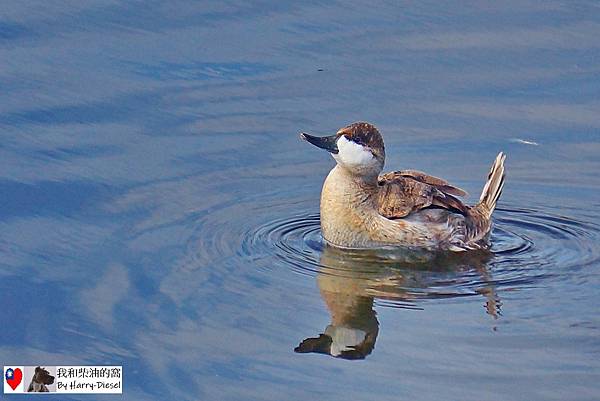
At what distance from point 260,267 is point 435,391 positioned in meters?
2.31

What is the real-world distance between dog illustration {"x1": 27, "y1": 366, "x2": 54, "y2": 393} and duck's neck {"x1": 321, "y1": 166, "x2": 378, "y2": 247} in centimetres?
318

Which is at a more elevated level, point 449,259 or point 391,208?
point 391,208

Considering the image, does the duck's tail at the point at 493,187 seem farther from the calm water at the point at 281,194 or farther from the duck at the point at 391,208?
the calm water at the point at 281,194

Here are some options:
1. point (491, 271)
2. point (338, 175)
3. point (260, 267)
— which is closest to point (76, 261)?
point (260, 267)

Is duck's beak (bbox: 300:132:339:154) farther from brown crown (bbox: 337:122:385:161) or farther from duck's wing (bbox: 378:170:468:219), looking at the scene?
duck's wing (bbox: 378:170:468:219)

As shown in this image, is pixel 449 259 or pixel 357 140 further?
pixel 357 140

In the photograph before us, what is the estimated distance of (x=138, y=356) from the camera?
8.70 metres

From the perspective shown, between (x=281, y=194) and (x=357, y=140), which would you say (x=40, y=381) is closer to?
(x=357, y=140)

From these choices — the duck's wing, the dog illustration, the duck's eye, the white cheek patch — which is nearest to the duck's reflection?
the duck's wing

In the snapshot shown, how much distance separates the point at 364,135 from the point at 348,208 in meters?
0.58

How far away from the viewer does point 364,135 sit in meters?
11.1

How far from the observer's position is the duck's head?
36.2ft

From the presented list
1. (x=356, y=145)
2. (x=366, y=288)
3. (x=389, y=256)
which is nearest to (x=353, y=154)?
(x=356, y=145)

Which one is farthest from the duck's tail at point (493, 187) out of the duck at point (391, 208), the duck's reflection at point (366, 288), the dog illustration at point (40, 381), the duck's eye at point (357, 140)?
the dog illustration at point (40, 381)
